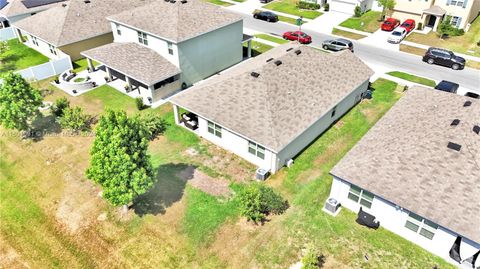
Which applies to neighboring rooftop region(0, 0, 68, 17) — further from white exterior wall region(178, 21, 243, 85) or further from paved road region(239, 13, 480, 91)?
paved road region(239, 13, 480, 91)

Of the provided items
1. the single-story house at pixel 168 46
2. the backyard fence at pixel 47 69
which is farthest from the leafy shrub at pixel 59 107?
the backyard fence at pixel 47 69

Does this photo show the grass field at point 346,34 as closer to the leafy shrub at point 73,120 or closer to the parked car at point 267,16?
the parked car at point 267,16

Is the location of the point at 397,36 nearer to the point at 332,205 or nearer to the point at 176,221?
the point at 332,205

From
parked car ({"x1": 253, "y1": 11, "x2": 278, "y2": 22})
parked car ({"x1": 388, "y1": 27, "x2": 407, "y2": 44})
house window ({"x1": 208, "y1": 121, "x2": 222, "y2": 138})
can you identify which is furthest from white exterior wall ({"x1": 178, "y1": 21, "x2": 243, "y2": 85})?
parked car ({"x1": 388, "y1": 27, "x2": 407, "y2": 44})

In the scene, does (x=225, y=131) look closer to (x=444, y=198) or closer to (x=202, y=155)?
(x=202, y=155)

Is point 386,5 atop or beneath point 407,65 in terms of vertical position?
atop

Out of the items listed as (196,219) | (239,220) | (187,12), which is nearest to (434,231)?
(239,220)

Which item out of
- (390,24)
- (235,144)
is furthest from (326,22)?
(235,144)
